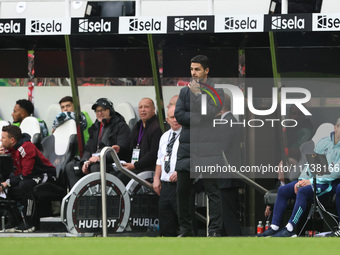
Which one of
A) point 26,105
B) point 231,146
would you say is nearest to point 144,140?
point 231,146

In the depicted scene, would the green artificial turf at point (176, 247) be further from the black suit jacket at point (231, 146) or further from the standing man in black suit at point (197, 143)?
the black suit jacket at point (231, 146)

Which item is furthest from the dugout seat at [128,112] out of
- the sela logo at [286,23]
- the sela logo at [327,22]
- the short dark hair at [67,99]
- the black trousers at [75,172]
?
the sela logo at [327,22]

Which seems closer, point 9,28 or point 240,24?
point 240,24

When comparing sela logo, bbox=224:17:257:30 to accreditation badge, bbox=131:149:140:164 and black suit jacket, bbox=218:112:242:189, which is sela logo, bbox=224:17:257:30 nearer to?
black suit jacket, bbox=218:112:242:189

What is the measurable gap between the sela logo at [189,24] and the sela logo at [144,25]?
23cm

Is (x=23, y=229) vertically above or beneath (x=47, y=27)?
beneath

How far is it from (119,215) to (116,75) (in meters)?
2.29

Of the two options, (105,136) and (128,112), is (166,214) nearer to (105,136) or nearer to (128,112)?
(105,136)

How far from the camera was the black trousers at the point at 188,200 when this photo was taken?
9.50 meters

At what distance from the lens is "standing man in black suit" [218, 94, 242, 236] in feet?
34.8

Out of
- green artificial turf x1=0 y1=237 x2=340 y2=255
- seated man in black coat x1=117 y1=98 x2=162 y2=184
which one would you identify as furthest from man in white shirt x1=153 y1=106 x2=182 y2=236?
green artificial turf x1=0 y1=237 x2=340 y2=255

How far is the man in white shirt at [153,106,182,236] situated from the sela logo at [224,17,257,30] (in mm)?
1198

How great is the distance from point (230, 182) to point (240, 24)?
1883mm

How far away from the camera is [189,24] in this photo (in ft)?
36.3
